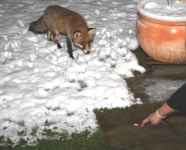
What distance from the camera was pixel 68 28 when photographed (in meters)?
7.91

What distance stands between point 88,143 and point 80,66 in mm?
2157

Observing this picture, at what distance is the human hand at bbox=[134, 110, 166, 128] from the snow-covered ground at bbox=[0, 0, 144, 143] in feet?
2.01

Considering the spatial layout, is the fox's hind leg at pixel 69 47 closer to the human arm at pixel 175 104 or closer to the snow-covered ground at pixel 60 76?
the snow-covered ground at pixel 60 76

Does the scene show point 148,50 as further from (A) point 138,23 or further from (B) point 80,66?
(B) point 80,66

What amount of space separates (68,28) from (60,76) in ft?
3.78

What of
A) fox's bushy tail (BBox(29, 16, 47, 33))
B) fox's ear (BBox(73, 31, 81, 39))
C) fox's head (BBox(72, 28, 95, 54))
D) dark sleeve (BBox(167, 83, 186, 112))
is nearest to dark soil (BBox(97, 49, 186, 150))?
dark sleeve (BBox(167, 83, 186, 112))

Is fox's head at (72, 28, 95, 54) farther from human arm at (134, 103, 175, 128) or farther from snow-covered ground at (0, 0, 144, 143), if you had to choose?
human arm at (134, 103, 175, 128)

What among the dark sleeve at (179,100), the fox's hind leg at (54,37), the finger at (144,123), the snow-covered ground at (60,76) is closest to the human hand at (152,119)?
the finger at (144,123)

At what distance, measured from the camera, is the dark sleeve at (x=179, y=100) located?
4720 mm

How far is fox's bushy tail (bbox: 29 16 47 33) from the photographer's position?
335 inches

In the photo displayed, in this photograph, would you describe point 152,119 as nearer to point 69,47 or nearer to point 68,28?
point 69,47

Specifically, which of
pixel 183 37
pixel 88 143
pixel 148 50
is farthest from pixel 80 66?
pixel 88 143

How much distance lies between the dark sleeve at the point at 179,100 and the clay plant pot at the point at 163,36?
2460 mm

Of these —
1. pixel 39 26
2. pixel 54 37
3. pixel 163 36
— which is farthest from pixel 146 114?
pixel 39 26
